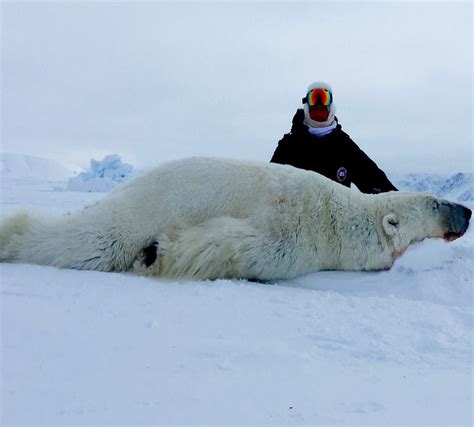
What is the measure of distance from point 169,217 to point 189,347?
190 cm

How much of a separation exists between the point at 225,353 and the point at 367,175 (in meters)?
4.78

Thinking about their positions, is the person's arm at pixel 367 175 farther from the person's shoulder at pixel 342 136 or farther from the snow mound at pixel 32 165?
the snow mound at pixel 32 165

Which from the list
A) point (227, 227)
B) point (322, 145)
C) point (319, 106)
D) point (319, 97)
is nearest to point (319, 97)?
point (319, 97)

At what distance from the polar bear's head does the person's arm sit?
177 cm

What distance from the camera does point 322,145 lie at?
6.76 meters

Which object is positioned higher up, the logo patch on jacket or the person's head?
the person's head

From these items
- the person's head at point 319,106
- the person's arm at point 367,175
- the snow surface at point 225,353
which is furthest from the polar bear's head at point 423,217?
the person's head at point 319,106

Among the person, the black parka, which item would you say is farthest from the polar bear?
the person

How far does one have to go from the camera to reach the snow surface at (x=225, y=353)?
161 centimetres

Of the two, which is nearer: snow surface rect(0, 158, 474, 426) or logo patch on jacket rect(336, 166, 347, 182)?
snow surface rect(0, 158, 474, 426)

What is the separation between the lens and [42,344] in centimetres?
197

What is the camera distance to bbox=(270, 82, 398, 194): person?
659cm

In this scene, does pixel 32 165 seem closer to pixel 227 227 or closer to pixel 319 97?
pixel 319 97

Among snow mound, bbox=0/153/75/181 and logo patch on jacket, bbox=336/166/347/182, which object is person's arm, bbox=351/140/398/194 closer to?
logo patch on jacket, bbox=336/166/347/182
